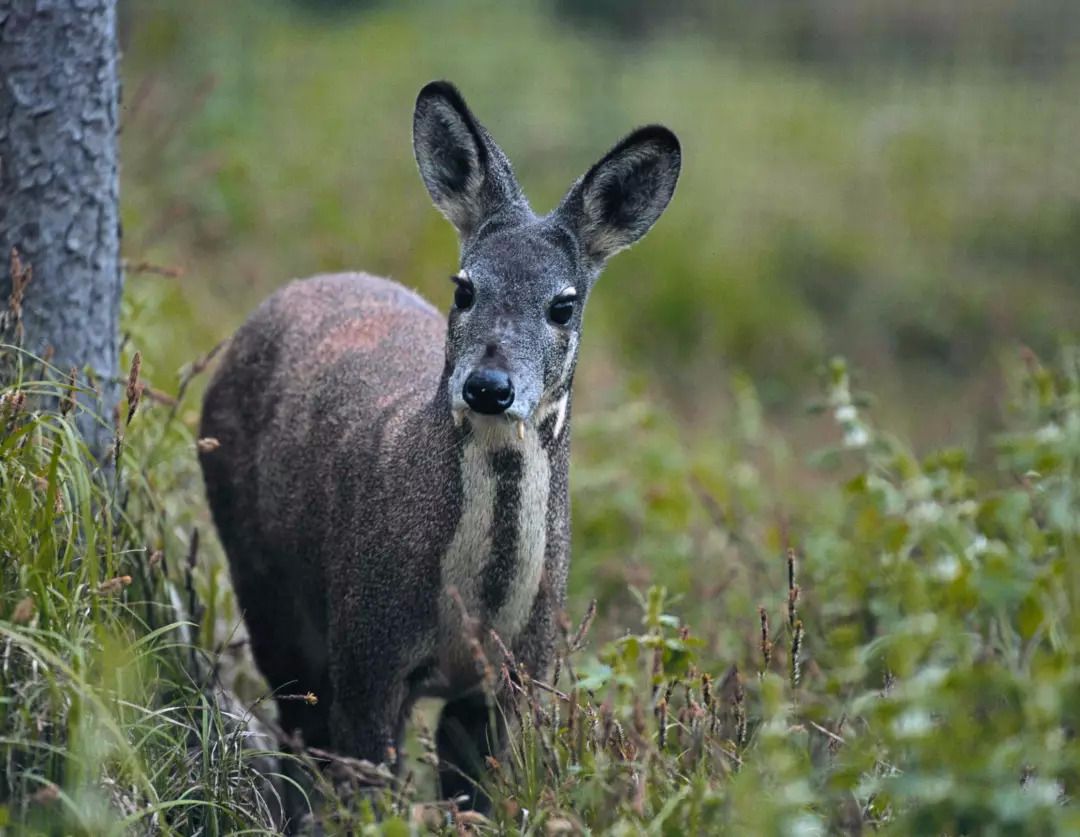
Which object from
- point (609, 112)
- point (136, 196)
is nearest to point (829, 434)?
point (609, 112)

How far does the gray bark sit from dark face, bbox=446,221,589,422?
1268 mm

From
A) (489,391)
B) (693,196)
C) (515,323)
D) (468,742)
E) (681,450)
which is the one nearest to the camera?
(489,391)

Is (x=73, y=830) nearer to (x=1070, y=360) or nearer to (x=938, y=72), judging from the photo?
(x=1070, y=360)

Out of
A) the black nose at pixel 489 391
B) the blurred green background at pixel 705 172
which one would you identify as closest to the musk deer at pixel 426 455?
the black nose at pixel 489 391

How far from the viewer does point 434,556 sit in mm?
4336

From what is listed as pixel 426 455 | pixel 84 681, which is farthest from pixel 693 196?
pixel 84 681

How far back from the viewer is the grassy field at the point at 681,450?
343 centimetres

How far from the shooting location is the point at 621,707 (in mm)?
4211

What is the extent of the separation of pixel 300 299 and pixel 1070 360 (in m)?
2.93

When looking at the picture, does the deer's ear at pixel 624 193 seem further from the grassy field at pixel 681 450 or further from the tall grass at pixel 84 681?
the tall grass at pixel 84 681

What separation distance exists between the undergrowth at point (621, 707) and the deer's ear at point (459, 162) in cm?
119

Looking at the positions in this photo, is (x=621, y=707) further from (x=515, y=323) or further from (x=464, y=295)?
(x=464, y=295)

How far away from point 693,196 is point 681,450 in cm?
501

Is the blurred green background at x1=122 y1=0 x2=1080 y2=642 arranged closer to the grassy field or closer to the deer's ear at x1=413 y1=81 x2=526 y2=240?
the grassy field
